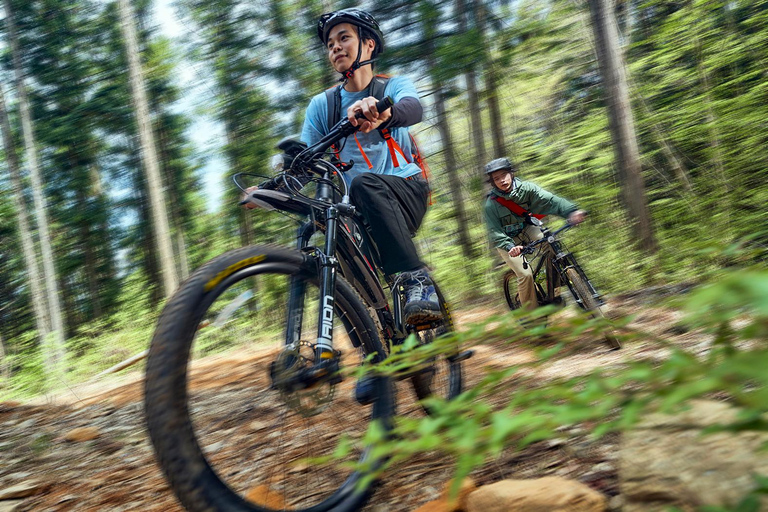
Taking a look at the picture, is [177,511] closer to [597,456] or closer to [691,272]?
[597,456]

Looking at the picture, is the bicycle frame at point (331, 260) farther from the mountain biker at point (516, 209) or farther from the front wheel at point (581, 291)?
the mountain biker at point (516, 209)

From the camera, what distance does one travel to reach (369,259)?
2.81 meters

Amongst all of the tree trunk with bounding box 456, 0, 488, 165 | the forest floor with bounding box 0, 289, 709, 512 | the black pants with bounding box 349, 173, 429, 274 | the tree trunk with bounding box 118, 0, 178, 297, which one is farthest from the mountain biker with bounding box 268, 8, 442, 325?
the tree trunk with bounding box 118, 0, 178, 297

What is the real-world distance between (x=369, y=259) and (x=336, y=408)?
2.39 feet

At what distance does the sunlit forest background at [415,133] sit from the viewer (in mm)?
7953

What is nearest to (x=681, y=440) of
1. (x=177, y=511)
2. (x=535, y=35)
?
(x=177, y=511)

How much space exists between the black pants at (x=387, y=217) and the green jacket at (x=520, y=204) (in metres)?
4.10

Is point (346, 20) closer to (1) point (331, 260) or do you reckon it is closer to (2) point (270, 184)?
(2) point (270, 184)

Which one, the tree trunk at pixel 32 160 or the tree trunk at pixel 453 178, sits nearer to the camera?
the tree trunk at pixel 453 178

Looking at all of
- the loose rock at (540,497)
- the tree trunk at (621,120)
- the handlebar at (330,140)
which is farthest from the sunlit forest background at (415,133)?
the handlebar at (330,140)

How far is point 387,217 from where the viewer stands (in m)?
2.69

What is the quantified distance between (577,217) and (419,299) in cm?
382

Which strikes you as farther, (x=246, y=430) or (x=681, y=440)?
(x=246, y=430)

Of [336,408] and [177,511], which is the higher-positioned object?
[336,408]
